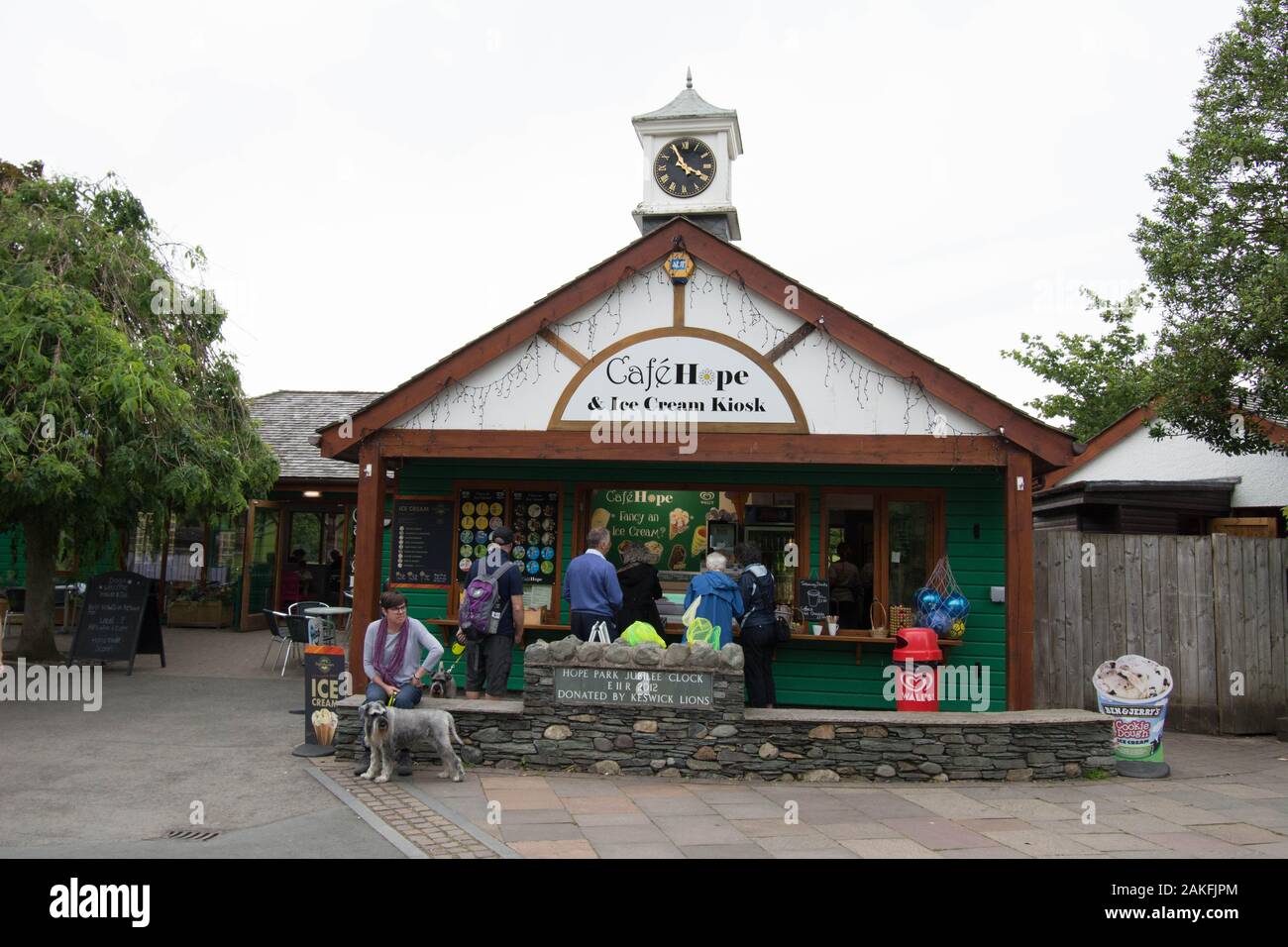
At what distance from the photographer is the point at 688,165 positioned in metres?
12.5

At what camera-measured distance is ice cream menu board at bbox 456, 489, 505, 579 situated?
1128 centimetres

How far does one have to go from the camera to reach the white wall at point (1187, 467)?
13430mm

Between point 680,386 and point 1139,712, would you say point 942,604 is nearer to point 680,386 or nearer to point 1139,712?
point 1139,712

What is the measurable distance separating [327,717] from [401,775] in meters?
1.24

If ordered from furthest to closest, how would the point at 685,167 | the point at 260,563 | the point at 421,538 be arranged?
1. the point at 260,563
2. the point at 685,167
3. the point at 421,538

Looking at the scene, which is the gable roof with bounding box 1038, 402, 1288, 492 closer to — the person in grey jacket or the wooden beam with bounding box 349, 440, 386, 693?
the wooden beam with bounding box 349, 440, 386, 693

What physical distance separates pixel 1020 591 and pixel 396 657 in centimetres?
543

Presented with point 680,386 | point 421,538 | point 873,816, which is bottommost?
point 873,816

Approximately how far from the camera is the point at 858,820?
6.65 meters

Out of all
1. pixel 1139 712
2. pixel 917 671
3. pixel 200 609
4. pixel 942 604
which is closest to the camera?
pixel 1139 712

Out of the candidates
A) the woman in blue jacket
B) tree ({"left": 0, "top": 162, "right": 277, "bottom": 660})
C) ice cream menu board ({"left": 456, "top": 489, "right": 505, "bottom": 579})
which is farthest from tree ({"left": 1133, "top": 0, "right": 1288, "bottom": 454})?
tree ({"left": 0, "top": 162, "right": 277, "bottom": 660})

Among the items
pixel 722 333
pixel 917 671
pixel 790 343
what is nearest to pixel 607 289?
pixel 722 333

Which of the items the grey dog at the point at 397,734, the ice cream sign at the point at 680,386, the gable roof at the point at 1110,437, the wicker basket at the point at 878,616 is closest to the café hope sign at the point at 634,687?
the grey dog at the point at 397,734
